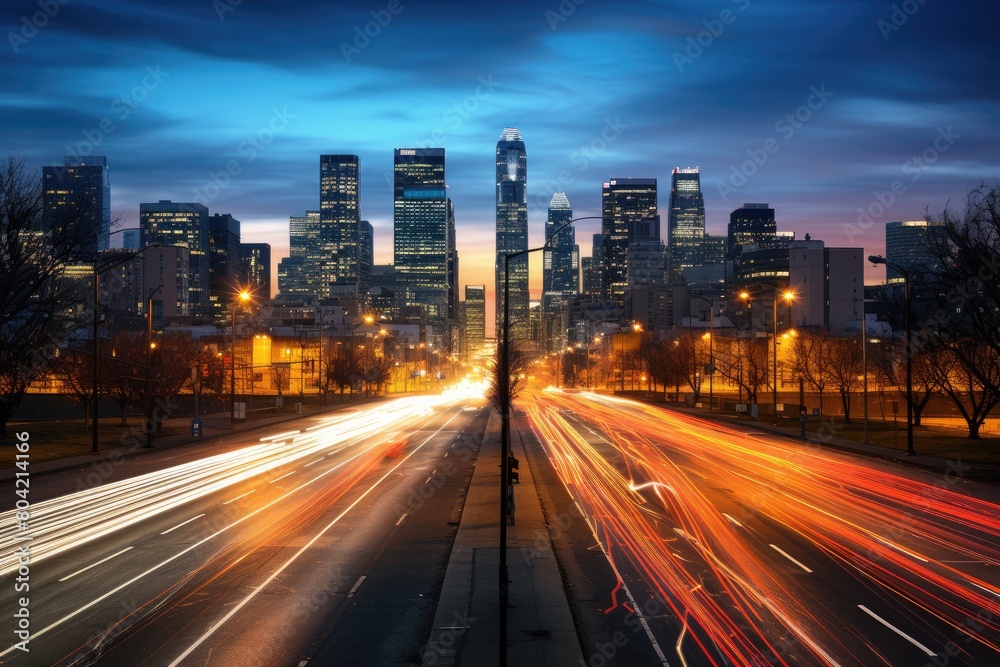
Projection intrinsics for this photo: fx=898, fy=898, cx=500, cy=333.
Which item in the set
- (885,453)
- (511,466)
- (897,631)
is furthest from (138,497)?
(885,453)

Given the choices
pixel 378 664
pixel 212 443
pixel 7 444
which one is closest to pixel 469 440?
pixel 212 443

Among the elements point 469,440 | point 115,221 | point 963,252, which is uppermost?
point 115,221

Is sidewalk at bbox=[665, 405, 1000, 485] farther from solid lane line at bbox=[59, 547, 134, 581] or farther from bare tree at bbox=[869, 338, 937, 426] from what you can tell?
solid lane line at bbox=[59, 547, 134, 581]

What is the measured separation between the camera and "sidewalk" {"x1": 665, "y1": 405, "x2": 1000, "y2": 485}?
35.8 m

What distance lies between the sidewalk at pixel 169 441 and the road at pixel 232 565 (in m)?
3.35

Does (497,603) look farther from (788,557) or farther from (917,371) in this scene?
(917,371)

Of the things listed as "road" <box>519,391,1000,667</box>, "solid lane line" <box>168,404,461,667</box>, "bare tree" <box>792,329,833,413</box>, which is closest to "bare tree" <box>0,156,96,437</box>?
"solid lane line" <box>168,404,461,667</box>

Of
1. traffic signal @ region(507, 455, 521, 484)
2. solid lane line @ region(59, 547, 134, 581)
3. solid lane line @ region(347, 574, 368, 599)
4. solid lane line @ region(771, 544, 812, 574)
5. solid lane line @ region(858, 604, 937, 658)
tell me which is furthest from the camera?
traffic signal @ region(507, 455, 521, 484)

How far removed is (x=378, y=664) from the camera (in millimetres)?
12961

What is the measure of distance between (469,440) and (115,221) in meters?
24.4

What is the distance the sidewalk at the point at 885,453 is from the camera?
118ft

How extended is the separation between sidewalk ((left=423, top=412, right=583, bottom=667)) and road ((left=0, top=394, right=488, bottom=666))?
0.48m

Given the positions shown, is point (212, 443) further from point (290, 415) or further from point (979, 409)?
point (979, 409)

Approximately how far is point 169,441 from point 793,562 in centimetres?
4207
